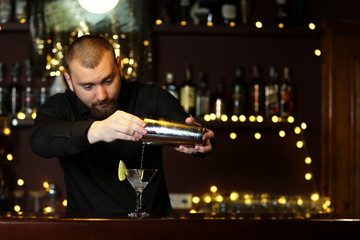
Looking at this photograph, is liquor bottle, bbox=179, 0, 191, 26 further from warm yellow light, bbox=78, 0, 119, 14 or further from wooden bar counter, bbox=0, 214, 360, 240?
wooden bar counter, bbox=0, 214, 360, 240

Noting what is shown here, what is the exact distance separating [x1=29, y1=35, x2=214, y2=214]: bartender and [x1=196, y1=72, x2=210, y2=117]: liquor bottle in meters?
1.05

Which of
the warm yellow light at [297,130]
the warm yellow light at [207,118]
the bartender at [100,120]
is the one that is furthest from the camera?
the warm yellow light at [297,130]

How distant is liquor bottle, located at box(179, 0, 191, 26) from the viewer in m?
3.44

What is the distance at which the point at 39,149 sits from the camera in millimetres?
1927

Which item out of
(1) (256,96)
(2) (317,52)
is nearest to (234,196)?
(1) (256,96)

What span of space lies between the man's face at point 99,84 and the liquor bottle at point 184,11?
138 centimetres

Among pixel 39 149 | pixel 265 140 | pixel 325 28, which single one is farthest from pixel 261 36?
pixel 39 149

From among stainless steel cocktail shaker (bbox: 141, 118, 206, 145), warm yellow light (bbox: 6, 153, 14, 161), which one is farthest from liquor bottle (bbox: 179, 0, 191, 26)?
stainless steel cocktail shaker (bbox: 141, 118, 206, 145)

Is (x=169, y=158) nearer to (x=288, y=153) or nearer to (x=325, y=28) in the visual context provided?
(x=288, y=153)

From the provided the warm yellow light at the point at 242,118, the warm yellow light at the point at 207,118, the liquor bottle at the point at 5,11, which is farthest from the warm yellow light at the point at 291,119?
the liquor bottle at the point at 5,11

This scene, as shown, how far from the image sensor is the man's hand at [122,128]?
5.50 ft

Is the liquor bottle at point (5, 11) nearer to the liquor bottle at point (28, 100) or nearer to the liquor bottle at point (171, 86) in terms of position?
the liquor bottle at point (28, 100)

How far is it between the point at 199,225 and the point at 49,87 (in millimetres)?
2132

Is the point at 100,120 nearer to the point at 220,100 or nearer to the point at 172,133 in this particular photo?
the point at 172,133
